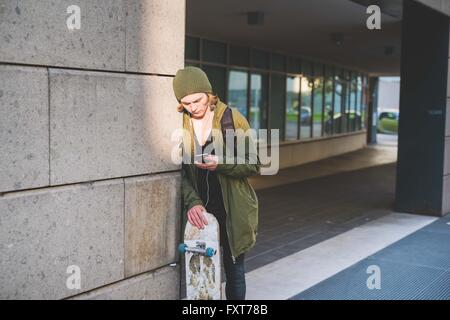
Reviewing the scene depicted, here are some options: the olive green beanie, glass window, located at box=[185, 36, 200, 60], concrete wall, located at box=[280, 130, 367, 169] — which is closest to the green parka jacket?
the olive green beanie

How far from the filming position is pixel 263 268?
647 centimetres

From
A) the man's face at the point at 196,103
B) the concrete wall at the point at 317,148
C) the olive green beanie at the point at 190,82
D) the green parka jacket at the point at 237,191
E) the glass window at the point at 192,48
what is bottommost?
the concrete wall at the point at 317,148

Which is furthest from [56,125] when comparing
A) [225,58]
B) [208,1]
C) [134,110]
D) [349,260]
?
[225,58]

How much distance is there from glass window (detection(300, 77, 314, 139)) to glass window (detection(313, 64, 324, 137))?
471 millimetres

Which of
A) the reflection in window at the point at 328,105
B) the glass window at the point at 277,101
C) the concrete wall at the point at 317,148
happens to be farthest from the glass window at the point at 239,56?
the reflection in window at the point at 328,105

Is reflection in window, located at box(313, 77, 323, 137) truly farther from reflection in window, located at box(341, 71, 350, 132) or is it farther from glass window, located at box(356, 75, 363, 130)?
glass window, located at box(356, 75, 363, 130)

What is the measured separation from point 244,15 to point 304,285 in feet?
21.0

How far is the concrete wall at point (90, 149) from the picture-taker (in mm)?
3186

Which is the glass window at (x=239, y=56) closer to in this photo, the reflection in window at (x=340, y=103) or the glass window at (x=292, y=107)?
the glass window at (x=292, y=107)

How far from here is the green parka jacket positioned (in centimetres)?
388

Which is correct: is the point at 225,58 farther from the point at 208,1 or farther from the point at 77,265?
the point at 77,265

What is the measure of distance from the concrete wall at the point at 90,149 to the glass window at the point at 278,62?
13.1 meters

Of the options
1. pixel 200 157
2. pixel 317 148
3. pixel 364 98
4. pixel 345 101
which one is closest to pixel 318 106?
pixel 317 148

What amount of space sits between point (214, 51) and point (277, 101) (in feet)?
12.5
